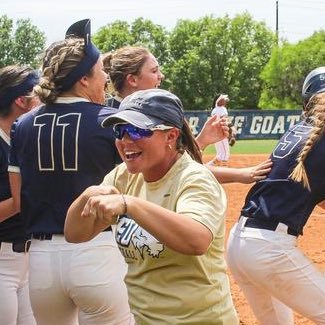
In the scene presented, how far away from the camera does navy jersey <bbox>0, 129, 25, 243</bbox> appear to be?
4.46m

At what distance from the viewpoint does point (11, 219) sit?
4527 millimetres

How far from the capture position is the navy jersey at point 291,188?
4.18 meters

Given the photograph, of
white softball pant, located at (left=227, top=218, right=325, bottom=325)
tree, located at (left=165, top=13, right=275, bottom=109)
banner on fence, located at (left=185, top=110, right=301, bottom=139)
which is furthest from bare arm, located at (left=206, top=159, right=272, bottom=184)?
tree, located at (left=165, top=13, right=275, bottom=109)

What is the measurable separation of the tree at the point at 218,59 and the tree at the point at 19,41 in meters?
15.5

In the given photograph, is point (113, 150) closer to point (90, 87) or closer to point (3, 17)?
point (90, 87)

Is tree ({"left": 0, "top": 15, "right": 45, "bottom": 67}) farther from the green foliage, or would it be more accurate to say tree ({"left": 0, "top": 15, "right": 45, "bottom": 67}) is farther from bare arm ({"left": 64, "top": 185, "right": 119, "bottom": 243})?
bare arm ({"left": 64, "top": 185, "right": 119, "bottom": 243})

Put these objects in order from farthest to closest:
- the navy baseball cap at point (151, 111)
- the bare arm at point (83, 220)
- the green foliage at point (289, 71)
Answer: the green foliage at point (289, 71) → the navy baseball cap at point (151, 111) → the bare arm at point (83, 220)

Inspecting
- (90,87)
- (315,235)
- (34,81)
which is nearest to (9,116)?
(34,81)

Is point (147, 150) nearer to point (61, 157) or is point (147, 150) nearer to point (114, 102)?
point (61, 157)

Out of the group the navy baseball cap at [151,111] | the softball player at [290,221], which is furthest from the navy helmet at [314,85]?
the navy baseball cap at [151,111]

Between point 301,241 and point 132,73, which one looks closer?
point 132,73

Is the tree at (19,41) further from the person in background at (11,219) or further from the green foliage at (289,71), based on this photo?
the person in background at (11,219)

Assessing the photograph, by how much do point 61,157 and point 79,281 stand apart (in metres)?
A: 0.61

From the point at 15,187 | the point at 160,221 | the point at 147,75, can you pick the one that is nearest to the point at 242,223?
the point at 147,75
